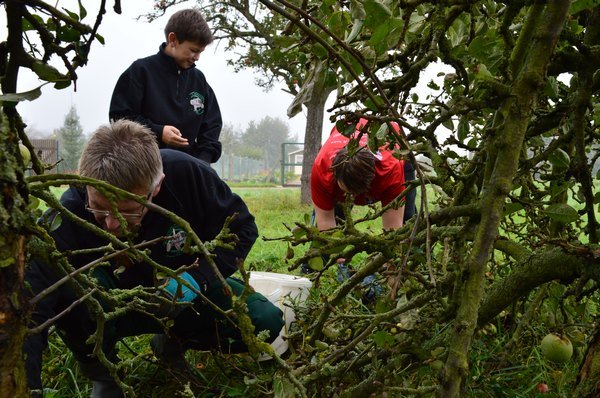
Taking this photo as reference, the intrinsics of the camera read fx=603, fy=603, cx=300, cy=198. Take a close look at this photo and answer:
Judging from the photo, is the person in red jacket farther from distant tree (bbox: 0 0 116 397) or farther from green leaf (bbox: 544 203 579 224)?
distant tree (bbox: 0 0 116 397)

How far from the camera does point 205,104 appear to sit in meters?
3.55

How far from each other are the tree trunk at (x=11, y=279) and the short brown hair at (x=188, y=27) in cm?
276

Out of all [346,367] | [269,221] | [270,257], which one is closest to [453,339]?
[346,367]

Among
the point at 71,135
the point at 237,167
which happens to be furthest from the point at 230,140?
the point at 71,135

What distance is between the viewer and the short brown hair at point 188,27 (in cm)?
322

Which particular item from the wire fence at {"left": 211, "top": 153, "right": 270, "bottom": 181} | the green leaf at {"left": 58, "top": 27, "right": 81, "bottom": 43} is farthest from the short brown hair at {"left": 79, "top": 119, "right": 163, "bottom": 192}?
the wire fence at {"left": 211, "top": 153, "right": 270, "bottom": 181}

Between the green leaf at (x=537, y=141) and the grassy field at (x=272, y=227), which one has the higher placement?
the green leaf at (x=537, y=141)

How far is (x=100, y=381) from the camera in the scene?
2256mm

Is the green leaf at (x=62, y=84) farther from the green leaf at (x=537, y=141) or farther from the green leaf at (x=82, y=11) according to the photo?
the green leaf at (x=537, y=141)

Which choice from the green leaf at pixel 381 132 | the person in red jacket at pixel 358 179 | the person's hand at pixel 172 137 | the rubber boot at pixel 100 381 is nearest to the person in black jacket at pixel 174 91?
the person's hand at pixel 172 137

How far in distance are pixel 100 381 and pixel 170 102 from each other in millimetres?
1635

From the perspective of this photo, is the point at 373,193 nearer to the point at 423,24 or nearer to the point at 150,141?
the point at 150,141

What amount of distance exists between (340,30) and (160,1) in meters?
10.8

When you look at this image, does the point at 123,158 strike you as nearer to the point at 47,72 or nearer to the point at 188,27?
the point at 47,72
